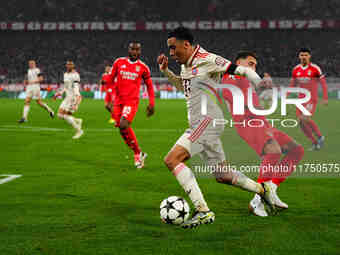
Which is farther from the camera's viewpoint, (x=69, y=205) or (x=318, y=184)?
(x=318, y=184)

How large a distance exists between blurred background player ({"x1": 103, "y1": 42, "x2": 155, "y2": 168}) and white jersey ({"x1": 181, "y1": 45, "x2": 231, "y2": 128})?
432cm

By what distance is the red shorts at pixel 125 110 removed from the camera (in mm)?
10109

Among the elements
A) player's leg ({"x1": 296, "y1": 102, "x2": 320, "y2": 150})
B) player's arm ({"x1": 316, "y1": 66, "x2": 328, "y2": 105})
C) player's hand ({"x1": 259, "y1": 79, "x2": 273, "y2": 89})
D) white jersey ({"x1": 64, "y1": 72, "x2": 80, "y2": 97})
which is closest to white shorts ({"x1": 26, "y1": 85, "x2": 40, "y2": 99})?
white jersey ({"x1": 64, "y1": 72, "x2": 80, "y2": 97})

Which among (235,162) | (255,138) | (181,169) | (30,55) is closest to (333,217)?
(255,138)

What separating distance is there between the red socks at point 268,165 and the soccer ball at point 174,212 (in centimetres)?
123

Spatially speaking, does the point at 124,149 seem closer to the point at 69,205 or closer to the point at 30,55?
the point at 69,205

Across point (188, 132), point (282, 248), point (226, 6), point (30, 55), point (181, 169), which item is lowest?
point (282, 248)

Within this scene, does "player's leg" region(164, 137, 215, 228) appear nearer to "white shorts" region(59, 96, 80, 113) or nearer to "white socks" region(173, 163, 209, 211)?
"white socks" region(173, 163, 209, 211)

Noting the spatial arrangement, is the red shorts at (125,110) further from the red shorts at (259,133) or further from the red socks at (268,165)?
the red socks at (268,165)

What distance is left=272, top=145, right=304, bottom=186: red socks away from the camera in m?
6.43

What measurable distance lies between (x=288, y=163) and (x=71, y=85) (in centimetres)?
1129

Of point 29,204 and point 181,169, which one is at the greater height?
point 181,169

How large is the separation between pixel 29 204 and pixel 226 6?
49966 millimetres

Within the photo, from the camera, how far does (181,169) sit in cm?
560
